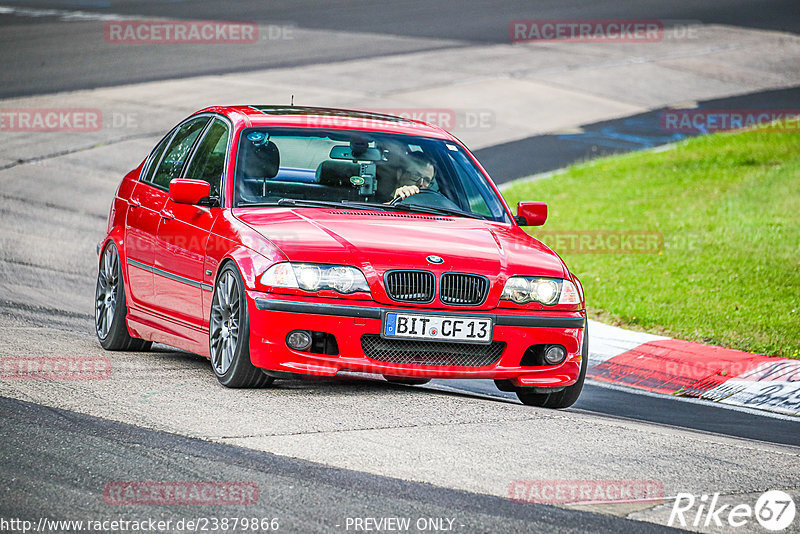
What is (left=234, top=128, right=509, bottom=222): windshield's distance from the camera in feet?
25.6

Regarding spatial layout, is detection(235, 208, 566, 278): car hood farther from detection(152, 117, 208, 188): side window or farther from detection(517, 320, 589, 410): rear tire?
detection(152, 117, 208, 188): side window

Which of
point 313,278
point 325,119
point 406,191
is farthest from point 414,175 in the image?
point 313,278

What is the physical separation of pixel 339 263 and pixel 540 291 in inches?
45.5

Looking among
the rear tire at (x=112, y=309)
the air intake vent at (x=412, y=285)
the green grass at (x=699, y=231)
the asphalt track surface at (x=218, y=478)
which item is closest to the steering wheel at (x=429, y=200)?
the air intake vent at (x=412, y=285)

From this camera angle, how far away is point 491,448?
605 cm

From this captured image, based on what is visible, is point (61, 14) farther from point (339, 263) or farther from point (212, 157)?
point (339, 263)

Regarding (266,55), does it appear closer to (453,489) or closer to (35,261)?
(35,261)

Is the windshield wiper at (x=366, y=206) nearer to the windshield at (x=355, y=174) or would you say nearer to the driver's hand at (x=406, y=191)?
the windshield at (x=355, y=174)

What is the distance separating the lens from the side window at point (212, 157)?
7980 millimetres

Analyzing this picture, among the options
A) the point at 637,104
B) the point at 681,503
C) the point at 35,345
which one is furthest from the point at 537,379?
the point at 637,104

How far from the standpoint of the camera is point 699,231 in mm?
14148

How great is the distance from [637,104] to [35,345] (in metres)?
17.6

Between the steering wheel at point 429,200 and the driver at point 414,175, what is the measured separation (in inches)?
0.9

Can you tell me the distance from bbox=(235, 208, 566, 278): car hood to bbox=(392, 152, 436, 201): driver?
1.20 ft
